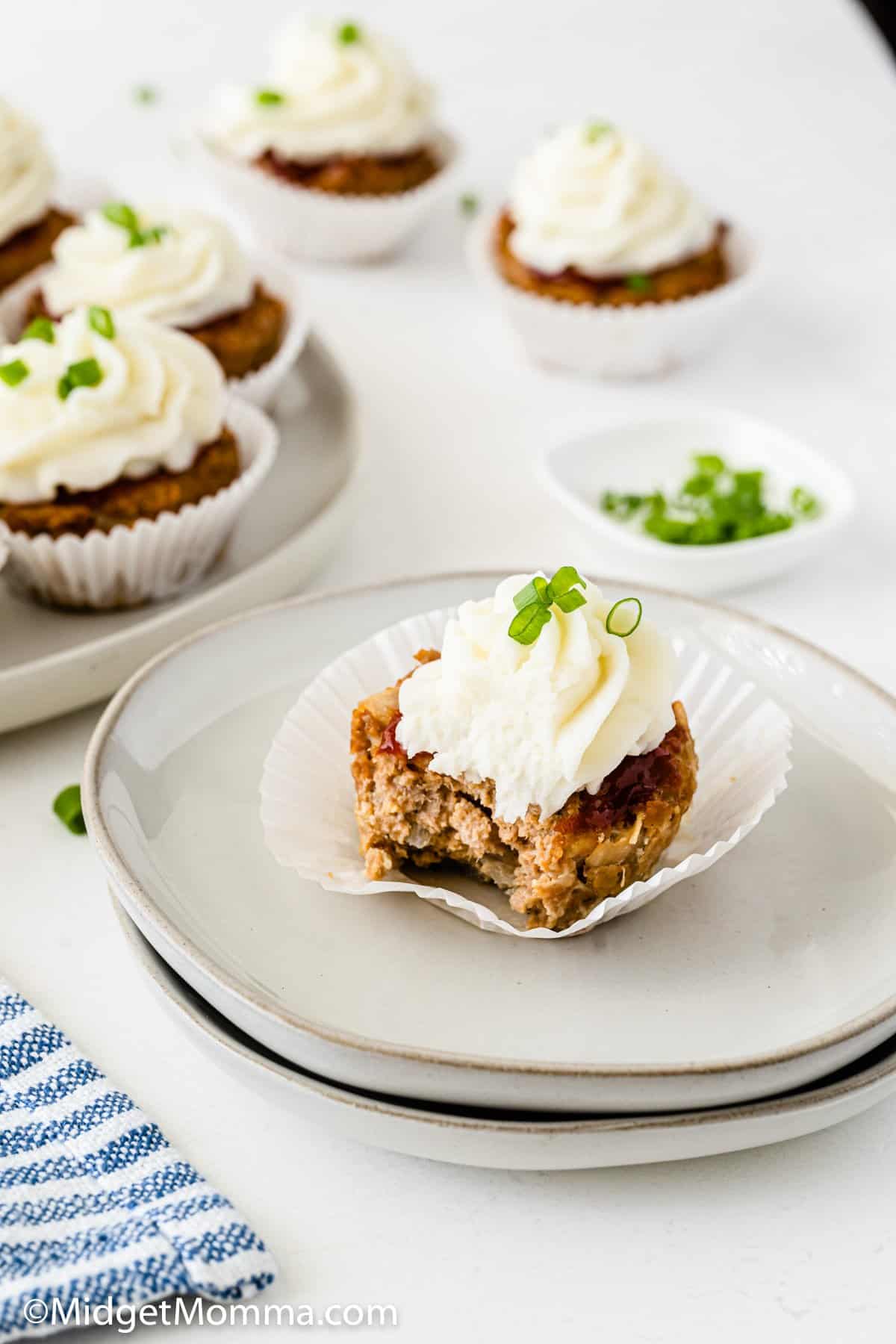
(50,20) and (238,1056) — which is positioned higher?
(238,1056)

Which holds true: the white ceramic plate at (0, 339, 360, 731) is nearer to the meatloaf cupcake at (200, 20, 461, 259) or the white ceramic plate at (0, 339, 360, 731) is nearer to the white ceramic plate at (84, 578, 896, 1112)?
the white ceramic plate at (84, 578, 896, 1112)

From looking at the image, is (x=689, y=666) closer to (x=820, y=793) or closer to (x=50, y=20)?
(x=820, y=793)

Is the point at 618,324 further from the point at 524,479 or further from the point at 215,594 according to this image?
the point at 215,594

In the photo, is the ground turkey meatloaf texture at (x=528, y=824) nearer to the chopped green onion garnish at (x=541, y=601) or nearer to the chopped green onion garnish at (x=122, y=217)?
the chopped green onion garnish at (x=541, y=601)

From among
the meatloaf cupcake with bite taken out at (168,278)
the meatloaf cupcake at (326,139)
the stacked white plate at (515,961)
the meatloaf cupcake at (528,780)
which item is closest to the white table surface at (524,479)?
the stacked white plate at (515,961)

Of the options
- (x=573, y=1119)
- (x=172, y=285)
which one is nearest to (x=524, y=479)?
(x=172, y=285)

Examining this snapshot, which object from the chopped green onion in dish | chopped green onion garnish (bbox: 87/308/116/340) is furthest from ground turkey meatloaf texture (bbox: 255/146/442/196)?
chopped green onion garnish (bbox: 87/308/116/340)

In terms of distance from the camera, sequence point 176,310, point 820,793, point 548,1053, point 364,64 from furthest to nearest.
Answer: point 364,64
point 176,310
point 820,793
point 548,1053

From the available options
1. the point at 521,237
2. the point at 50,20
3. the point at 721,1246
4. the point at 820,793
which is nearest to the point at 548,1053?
the point at 721,1246
